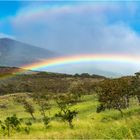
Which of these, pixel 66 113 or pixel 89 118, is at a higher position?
pixel 66 113

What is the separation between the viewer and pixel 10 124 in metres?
44.2

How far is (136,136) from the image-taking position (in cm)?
1322

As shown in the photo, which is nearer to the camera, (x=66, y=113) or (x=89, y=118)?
(x=66, y=113)

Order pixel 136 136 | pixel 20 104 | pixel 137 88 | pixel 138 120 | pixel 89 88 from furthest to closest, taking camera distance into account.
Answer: pixel 89 88
pixel 20 104
pixel 137 88
pixel 138 120
pixel 136 136

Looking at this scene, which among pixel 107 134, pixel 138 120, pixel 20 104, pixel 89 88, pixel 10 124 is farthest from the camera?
pixel 89 88

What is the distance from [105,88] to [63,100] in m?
9.48

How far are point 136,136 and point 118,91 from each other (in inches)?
2488

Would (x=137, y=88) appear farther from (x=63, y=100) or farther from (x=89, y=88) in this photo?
(x=89, y=88)

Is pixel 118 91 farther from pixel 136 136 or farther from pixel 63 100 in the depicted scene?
pixel 136 136

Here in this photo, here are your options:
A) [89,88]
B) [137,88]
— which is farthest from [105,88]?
[89,88]

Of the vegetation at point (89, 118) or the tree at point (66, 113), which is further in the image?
the tree at point (66, 113)

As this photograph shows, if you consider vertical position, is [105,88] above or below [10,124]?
above

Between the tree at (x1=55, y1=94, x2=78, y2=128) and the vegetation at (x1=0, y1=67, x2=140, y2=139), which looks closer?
the vegetation at (x1=0, y1=67, x2=140, y2=139)

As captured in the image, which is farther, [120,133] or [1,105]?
[1,105]
